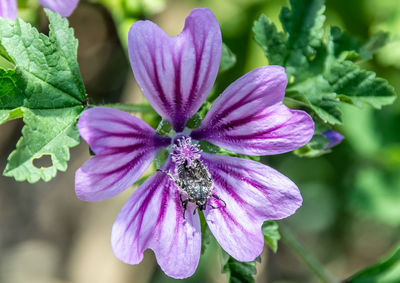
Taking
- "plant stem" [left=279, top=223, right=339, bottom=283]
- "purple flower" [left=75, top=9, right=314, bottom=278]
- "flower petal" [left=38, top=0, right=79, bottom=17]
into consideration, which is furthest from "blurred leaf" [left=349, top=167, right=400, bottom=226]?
"flower petal" [left=38, top=0, right=79, bottom=17]

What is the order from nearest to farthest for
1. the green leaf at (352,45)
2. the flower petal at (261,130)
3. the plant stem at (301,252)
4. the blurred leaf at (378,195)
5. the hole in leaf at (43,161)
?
the flower petal at (261,130)
the green leaf at (352,45)
the plant stem at (301,252)
the blurred leaf at (378,195)
the hole in leaf at (43,161)

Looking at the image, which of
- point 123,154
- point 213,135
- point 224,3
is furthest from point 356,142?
point 123,154

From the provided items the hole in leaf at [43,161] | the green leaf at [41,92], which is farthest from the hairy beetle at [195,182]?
the hole in leaf at [43,161]

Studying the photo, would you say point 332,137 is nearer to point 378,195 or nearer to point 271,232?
point 271,232

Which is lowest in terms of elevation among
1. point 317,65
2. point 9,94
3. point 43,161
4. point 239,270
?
point 43,161

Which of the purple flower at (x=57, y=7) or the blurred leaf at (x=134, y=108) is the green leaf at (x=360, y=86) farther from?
the purple flower at (x=57, y=7)

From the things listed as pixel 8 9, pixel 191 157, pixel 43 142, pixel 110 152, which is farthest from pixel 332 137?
pixel 8 9
